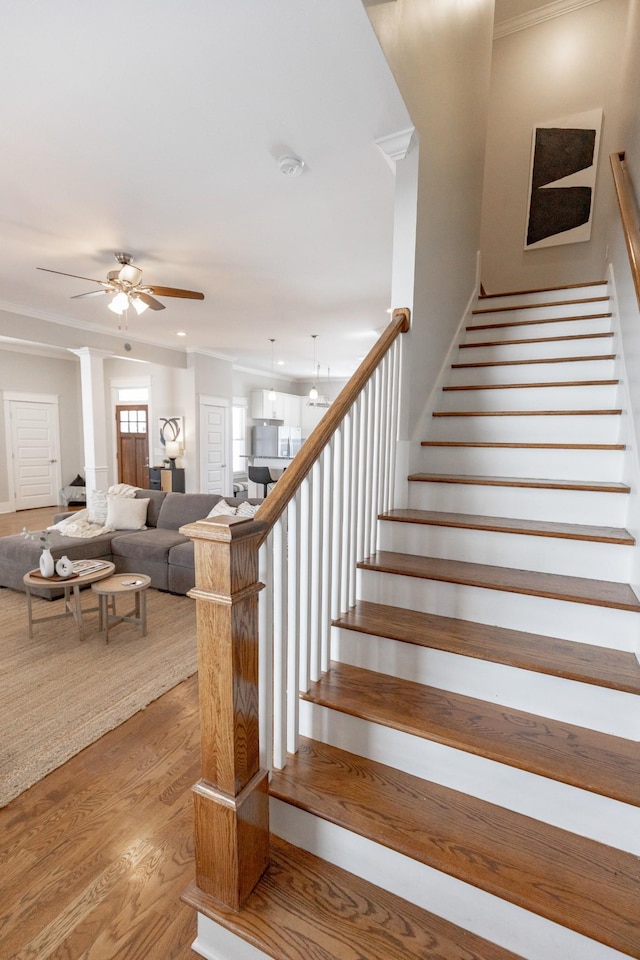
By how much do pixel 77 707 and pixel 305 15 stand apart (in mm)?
3193

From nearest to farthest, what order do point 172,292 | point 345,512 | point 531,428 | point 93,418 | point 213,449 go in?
point 345,512 → point 531,428 → point 172,292 → point 93,418 → point 213,449

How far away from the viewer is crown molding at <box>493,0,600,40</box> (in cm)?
398

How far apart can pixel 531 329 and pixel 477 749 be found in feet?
8.54

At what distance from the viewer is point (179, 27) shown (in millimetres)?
1641

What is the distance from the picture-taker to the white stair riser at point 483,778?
111cm

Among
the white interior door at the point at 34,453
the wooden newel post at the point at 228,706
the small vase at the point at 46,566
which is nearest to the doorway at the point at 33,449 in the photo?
the white interior door at the point at 34,453

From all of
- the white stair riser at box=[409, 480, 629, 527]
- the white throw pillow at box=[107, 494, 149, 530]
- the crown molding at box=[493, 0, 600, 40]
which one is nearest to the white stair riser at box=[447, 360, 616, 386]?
the white stair riser at box=[409, 480, 629, 527]

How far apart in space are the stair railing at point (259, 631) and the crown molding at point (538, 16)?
4.94 metres

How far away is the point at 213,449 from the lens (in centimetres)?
826

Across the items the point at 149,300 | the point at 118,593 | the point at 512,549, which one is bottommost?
the point at 118,593

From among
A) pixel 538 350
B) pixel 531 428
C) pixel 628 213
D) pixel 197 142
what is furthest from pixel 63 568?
pixel 628 213

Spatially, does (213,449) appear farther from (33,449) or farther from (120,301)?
(120,301)

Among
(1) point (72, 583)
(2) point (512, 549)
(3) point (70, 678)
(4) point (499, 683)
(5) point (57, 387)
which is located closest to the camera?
(4) point (499, 683)

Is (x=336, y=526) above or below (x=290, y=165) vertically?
below
